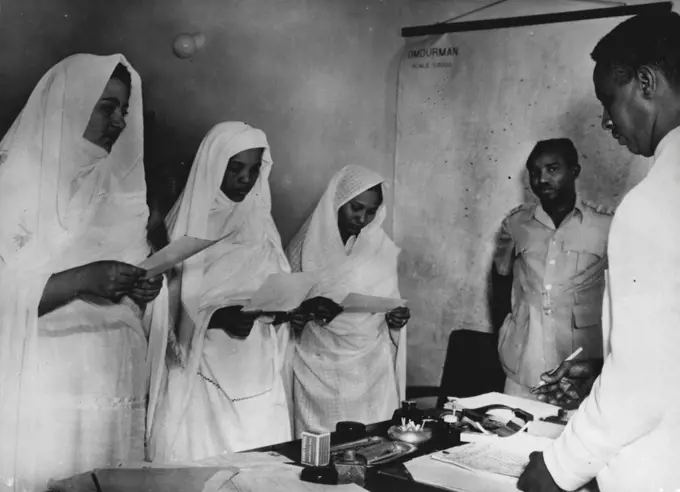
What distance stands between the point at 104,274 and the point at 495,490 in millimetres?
1453

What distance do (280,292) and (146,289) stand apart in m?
0.63

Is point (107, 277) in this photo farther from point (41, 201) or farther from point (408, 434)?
point (408, 434)

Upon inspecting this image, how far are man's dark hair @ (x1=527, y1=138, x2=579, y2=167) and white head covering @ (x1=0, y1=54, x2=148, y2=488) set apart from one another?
2055mm

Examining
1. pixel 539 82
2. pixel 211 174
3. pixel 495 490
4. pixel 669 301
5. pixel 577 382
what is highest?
pixel 539 82

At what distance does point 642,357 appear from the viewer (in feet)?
3.76

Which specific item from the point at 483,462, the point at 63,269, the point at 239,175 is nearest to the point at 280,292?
the point at 239,175

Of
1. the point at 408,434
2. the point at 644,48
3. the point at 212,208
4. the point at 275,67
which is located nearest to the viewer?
the point at 644,48

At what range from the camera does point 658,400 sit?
3.81ft

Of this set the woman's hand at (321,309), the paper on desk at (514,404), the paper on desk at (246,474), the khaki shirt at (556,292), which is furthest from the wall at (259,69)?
the paper on desk at (514,404)

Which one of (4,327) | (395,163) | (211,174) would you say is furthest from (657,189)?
(395,163)

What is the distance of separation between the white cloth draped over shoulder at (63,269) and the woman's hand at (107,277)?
9cm

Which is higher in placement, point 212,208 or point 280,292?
point 212,208

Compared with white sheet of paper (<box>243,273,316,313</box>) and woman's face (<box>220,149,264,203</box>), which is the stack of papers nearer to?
white sheet of paper (<box>243,273,316,313</box>)

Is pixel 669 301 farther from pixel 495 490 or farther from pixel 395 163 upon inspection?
pixel 395 163
